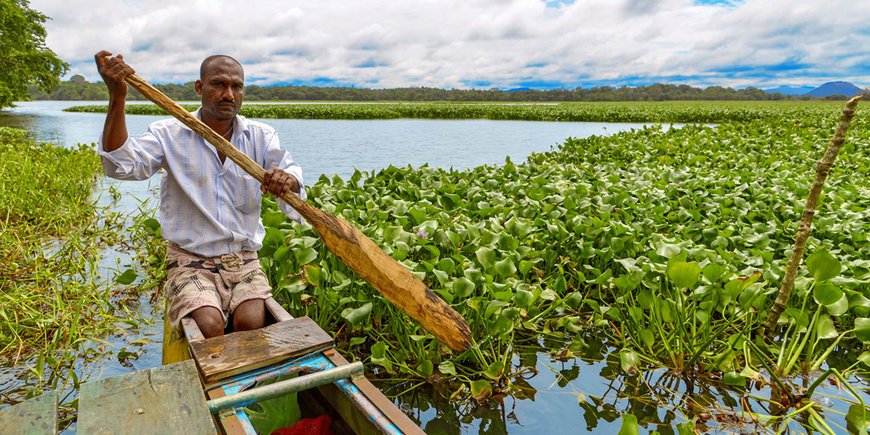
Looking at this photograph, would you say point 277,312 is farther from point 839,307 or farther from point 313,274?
point 839,307

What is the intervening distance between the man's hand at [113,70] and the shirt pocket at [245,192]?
0.55 metres

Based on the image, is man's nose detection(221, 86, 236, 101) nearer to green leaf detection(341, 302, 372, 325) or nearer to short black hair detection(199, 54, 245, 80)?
short black hair detection(199, 54, 245, 80)

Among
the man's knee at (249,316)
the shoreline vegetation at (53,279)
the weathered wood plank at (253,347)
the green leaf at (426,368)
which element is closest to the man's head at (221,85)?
the man's knee at (249,316)

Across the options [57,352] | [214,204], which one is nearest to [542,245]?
[214,204]

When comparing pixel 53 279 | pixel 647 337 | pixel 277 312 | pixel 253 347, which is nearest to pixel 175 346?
pixel 277 312

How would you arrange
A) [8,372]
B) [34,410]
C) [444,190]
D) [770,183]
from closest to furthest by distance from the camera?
[34,410], [8,372], [444,190], [770,183]

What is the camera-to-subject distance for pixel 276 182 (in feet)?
7.20

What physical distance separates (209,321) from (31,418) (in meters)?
0.81

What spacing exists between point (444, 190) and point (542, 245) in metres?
1.56

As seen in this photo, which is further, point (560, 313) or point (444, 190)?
point (444, 190)

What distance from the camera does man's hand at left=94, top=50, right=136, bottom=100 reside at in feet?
6.73

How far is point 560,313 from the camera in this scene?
3.48 m

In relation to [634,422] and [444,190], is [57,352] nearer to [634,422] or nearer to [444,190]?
[634,422]

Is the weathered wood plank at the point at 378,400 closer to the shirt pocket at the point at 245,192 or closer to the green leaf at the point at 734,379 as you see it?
the shirt pocket at the point at 245,192
